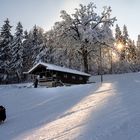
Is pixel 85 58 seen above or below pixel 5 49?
below

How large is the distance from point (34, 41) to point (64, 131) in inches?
2582

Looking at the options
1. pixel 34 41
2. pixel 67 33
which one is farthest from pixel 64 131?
pixel 34 41

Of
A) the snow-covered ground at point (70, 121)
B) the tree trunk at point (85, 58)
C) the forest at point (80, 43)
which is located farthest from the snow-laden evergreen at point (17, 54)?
the snow-covered ground at point (70, 121)

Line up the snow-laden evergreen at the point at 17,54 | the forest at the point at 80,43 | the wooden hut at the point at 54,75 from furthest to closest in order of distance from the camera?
the snow-laden evergreen at the point at 17,54, the forest at the point at 80,43, the wooden hut at the point at 54,75

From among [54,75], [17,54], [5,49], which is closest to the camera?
[54,75]

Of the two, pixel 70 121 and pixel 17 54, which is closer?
pixel 70 121

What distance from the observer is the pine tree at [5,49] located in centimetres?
6906

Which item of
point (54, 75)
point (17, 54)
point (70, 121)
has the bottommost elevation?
point (70, 121)

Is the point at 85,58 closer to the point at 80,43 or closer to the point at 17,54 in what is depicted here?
the point at 80,43

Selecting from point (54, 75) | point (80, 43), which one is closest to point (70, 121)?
point (54, 75)

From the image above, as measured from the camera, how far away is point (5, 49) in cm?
7012

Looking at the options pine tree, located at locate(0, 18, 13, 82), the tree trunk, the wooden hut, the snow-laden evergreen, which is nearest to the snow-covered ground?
the wooden hut

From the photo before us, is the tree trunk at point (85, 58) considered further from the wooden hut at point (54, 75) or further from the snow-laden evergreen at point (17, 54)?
the snow-laden evergreen at point (17, 54)

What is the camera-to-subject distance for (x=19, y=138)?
17359mm
